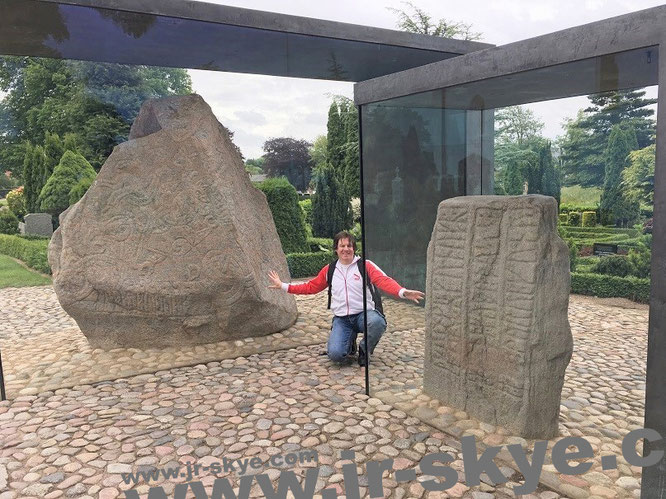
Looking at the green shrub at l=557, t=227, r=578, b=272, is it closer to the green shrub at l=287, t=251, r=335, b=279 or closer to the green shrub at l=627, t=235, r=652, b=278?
the green shrub at l=627, t=235, r=652, b=278

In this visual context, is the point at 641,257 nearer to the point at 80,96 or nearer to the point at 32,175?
the point at 80,96

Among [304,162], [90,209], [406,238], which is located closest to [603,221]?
[406,238]

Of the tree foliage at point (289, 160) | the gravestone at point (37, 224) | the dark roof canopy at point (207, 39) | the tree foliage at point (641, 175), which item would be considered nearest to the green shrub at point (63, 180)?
the gravestone at point (37, 224)

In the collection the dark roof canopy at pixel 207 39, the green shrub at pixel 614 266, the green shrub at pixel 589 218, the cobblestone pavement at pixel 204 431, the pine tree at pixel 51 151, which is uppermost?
the dark roof canopy at pixel 207 39

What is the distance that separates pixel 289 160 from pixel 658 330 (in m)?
9.25

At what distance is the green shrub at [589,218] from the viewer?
3.47 metres

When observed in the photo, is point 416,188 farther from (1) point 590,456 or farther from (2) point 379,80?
(1) point 590,456

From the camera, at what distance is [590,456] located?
3.15 meters

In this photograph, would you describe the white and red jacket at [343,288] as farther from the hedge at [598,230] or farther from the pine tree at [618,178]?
the pine tree at [618,178]

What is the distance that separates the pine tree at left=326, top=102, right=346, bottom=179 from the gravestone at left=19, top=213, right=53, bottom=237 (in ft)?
18.5

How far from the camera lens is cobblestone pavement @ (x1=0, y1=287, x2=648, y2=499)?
124 inches

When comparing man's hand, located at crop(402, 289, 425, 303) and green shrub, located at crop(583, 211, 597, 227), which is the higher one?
green shrub, located at crop(583, 211, 597, 227)

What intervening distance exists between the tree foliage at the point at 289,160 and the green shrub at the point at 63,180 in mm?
3054

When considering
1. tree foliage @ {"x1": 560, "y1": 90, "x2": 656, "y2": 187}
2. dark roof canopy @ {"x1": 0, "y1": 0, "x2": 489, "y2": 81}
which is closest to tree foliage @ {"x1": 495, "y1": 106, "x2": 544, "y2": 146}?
tree foliage @ {"x1": 560, "y1": 90, "x2": 656, "y2": 187}
